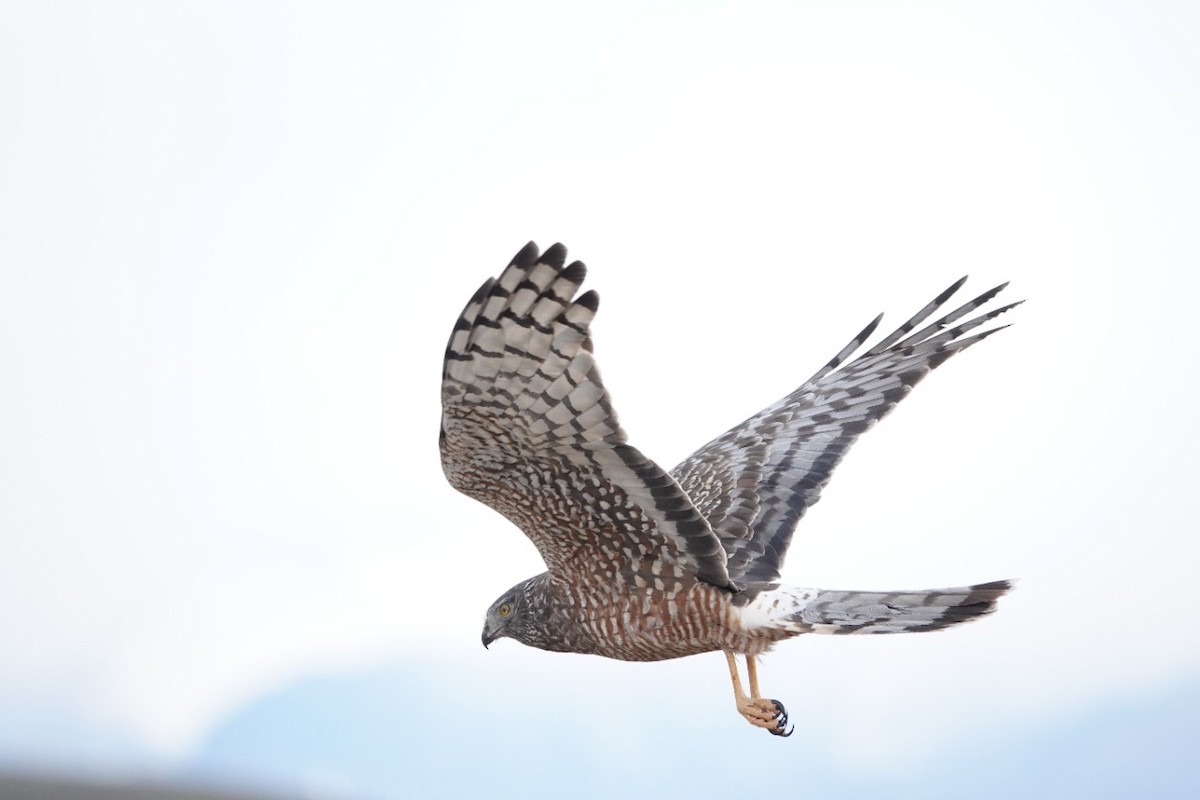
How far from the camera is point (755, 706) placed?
14.8 ft

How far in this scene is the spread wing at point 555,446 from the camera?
11.3 feet

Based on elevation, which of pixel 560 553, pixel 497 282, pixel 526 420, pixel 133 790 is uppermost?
pixel 497 282

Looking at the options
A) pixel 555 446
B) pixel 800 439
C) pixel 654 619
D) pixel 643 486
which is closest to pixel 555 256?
pixel 555 446

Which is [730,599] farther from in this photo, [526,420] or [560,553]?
[526,420]

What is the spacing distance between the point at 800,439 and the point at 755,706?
1293mm

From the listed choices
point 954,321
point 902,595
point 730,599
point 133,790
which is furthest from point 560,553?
point 133,790

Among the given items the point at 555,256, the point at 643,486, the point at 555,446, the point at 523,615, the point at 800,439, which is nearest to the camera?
the point at 555,256

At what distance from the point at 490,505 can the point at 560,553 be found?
13.6 inches

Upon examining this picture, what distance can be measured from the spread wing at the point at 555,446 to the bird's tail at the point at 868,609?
194 millimetres

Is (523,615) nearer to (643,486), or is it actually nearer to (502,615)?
(502,615)

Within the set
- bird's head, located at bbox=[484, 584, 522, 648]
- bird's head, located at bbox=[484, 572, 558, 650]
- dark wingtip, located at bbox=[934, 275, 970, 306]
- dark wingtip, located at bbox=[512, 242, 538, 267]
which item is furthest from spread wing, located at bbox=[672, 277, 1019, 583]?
dark wingtip, located at bbox=[512, 242, 538, 267]

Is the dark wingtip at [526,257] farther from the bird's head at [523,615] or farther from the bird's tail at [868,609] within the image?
the bird's head at [523,615]

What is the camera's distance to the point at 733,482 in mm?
5148

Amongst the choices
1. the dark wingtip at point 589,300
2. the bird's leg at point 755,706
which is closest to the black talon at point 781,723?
the bird's leg at point 755,706
